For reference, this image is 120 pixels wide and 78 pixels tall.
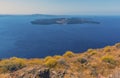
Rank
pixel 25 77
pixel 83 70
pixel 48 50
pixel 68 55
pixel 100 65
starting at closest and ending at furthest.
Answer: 1. pixel 25 77
2. pixel 83 70
3. pixel 100 65
4. pixel 68 55
5. pixel 48 50

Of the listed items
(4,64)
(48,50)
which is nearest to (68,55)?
(4,64)

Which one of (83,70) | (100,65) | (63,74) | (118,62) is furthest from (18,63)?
(118,62)

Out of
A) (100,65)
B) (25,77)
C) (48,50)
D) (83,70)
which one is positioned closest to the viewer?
(25,77)

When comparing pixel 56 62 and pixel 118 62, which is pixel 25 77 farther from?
pixel 118 62

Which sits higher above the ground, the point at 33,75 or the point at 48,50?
the point at 33,75

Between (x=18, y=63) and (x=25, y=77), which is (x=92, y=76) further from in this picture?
(x=18, y=63)

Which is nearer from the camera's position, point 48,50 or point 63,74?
point 63,74

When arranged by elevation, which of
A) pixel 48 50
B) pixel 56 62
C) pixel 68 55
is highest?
pixel 56 62

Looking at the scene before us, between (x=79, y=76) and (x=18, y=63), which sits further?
(x=18, y=63)

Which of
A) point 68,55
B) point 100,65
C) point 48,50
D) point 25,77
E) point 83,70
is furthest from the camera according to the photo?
point 48,50
